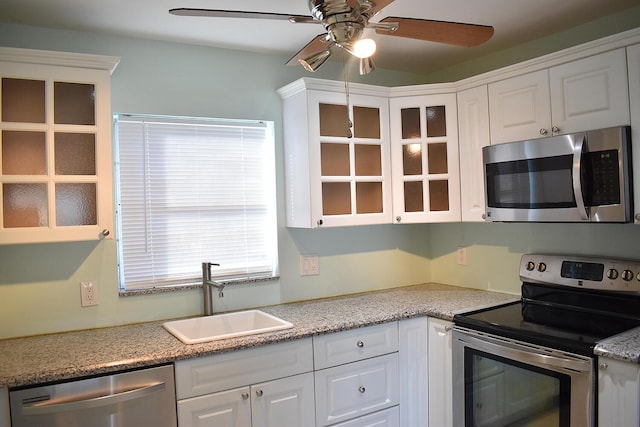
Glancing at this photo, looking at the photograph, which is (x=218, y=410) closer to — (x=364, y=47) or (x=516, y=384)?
(x=516, y=384)

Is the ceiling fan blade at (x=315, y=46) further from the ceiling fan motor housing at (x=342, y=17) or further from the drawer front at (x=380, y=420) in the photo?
the drawer front at (x=380, y=420)

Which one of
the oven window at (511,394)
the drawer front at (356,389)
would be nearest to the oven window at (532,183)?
the oven window at (511,394)

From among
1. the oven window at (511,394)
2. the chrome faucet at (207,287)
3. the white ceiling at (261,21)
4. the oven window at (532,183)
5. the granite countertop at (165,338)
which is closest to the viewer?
the granite countertop at (165,338)

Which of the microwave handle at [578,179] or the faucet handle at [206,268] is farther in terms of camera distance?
the faucet handle at [206,268]

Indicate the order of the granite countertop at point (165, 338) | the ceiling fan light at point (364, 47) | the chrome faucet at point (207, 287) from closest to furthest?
the ceiling fan light at point (364, 47)
the granite countertop at point (165, 338)
the chrome faucet at point (207, 287)

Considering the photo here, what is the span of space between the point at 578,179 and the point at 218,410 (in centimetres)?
182

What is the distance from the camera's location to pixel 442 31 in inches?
63.9

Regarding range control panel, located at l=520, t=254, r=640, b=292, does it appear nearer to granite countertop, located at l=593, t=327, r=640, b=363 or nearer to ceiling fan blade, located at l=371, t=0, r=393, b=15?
granite countertop, located at l=593, t=327, r=640, b=363

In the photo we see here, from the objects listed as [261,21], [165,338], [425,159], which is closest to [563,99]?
[425,159]

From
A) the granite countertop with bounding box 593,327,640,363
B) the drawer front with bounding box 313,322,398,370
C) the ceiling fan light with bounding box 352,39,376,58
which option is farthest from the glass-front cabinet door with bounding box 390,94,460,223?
the ceiling fan light with bounding box 352,39,376,58

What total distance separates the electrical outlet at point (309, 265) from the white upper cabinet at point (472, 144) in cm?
91

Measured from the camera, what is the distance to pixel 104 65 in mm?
2092

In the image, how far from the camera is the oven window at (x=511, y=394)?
193cm

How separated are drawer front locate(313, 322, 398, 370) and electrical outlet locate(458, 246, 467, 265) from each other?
2.99 ft
